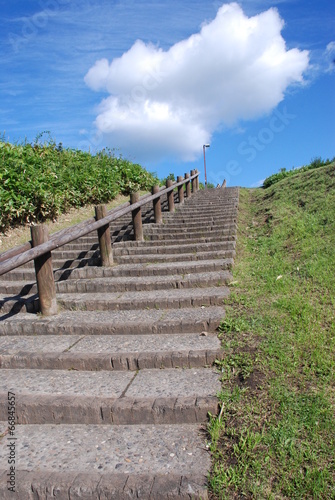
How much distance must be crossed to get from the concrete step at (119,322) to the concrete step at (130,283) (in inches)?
25.3

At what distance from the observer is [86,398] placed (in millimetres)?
2977

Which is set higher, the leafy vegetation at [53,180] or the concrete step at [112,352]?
the leafy vegetation at [53,180]

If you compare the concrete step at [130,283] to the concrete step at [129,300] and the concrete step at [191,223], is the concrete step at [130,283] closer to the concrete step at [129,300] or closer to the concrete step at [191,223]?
the concrete step at [129,300]

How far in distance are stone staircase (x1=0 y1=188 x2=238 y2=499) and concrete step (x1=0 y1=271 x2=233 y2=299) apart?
1 centimetres

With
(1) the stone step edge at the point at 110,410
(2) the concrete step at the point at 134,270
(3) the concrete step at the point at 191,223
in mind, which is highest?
(3) the concrete step at the point at 191,223

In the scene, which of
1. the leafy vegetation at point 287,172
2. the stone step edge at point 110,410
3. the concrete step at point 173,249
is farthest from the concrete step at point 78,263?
the leafy vegetation at point 287,172

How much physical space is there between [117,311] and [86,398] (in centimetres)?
177

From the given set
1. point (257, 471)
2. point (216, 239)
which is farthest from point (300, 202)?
point (257, 471)

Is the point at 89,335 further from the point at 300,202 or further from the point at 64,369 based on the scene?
the point at 300,202

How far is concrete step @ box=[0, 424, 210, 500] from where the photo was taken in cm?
226

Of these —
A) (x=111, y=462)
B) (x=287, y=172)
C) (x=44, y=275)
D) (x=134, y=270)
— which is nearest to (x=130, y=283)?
(x=134, y=270)

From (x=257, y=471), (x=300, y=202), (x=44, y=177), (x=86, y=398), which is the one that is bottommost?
(x=257, y=471)

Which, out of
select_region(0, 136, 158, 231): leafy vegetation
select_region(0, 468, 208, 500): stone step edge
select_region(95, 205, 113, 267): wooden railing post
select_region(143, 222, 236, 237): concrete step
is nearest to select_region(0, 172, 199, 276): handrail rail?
select_region(95, 205, 113, 267): wooden railing post

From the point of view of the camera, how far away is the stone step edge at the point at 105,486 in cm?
221
